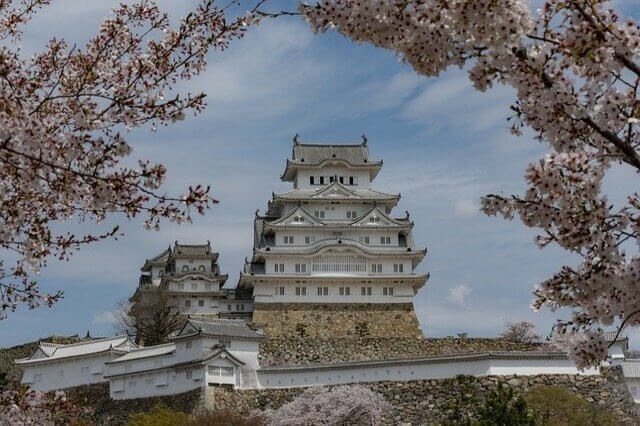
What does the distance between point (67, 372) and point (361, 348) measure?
12.4 m

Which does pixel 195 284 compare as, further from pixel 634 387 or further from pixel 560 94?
pixel 560 94

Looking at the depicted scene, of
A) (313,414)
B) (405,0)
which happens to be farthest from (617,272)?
(313,414)

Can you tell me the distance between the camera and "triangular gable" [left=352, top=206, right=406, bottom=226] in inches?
1753

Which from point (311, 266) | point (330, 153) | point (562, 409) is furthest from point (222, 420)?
point (330, 153)

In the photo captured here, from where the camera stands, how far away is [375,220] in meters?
44.9

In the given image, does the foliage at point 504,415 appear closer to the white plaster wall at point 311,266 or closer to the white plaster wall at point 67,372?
the white plaster wall at point 67,372

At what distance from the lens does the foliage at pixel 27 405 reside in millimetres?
7691

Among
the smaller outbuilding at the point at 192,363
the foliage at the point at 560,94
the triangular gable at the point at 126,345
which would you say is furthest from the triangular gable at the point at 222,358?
the foliage at the point at 560,94

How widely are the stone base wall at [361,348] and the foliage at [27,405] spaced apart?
91.9 feet

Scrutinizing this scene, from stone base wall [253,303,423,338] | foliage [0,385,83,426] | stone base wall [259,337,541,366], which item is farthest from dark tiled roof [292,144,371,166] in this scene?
foliage [0,385,83,426]

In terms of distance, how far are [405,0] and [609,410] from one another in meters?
27.1

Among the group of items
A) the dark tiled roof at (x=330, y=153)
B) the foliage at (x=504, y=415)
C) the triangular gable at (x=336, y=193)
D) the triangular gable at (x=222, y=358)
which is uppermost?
the dark tiled roof at (x=330, y=153)

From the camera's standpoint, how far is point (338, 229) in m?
44.6

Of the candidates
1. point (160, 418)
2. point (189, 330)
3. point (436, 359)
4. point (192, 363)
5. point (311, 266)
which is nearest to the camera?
point (160, 418)
